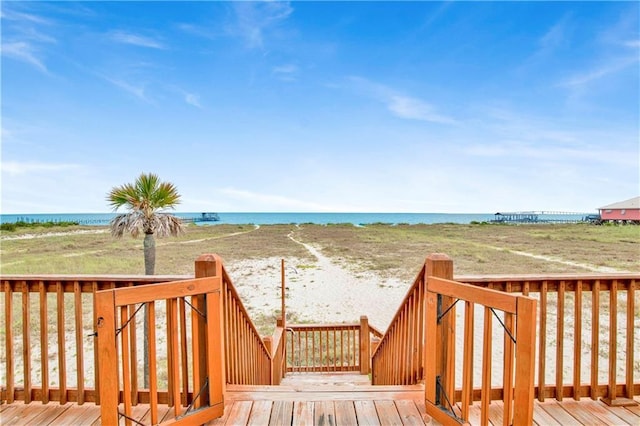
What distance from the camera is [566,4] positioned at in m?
9.06

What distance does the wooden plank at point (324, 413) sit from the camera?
201cm

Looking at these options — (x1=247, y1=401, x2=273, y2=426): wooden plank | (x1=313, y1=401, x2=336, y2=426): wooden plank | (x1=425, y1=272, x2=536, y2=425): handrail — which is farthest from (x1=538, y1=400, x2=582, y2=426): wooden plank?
(x1=247, y1=401, x2=273, y2=426): wooden plank

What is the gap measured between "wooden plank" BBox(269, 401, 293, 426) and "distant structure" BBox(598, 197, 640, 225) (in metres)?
64.1

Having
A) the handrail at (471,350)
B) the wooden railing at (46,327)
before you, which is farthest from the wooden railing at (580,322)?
the wooden railing at (46,327)

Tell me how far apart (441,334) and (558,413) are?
1218 mm

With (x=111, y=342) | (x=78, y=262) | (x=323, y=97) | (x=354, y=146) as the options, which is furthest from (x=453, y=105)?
(x=78, y=262)

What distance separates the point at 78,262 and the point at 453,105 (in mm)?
24048

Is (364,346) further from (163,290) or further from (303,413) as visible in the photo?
(163,290)

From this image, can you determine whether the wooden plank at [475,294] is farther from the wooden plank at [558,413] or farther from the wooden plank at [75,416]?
the wooden plank at [75,416]

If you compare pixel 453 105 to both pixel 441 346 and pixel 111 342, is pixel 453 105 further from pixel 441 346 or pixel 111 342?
pixel 111 342

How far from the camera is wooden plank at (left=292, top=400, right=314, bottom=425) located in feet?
6.64

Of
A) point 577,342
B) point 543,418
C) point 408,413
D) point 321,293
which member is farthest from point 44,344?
point 321,293

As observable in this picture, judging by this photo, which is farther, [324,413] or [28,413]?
[28,413]

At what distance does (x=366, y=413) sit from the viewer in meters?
2.10
